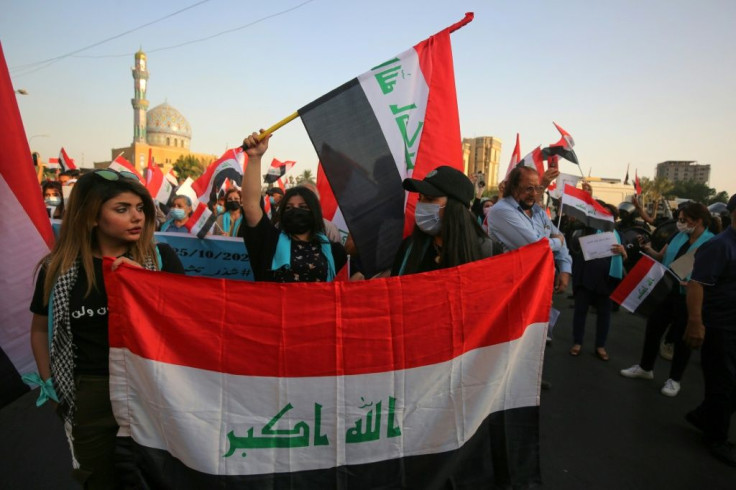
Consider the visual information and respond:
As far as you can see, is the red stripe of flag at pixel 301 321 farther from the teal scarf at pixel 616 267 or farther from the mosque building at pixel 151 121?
the mosque building at pixel 151 121

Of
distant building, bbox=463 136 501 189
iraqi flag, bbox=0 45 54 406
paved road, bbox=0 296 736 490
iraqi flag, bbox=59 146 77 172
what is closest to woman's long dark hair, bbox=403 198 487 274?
paved road, bbox=0 296 736 490

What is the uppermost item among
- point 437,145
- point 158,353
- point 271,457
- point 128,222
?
point 437,145

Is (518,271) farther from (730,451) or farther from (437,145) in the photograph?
(730,451)

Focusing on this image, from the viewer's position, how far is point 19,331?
2.13 metres

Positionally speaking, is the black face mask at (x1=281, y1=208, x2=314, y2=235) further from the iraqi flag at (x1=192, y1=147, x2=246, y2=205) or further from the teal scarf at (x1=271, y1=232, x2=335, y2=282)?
the iraqi flag at (x1=192, y1=147, x2=246, y2=205)

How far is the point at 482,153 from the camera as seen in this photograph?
94625 mm

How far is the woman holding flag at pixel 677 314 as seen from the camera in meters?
4.53

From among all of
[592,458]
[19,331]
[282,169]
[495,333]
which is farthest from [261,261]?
[282,169]

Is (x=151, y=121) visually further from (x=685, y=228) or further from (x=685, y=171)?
(x=685, y=171)

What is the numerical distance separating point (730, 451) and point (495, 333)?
8.66 ft

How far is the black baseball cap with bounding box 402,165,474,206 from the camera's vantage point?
7.75 feet

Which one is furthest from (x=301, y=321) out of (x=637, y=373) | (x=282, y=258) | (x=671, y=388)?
(x=637, y=373)

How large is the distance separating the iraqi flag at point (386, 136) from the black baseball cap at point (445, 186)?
378 mm

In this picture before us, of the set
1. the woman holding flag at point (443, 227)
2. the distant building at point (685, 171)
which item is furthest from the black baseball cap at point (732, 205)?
the distant building at point (685, 171)
